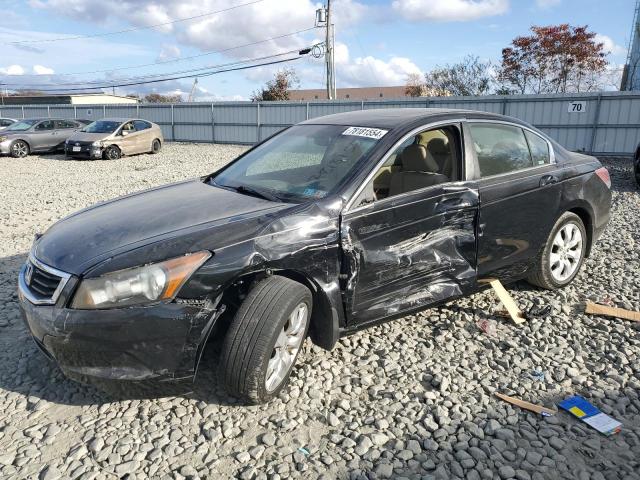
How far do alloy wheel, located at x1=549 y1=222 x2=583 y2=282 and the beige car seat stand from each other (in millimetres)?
1491

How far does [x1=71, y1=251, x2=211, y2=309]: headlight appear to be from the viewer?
2.57 meters

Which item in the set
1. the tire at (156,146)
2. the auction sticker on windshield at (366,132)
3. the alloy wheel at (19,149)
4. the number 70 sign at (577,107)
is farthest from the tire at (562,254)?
the alloy wheel at (19,149)

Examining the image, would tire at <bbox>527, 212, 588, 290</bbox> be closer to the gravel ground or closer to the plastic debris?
the gravel ground

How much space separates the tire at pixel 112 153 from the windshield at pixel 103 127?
0.65 meters

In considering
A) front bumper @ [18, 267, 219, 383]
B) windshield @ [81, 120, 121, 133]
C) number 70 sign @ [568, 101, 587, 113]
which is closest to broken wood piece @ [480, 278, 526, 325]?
front bumper @ [18, 267, 219, 383]

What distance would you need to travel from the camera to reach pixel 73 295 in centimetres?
262

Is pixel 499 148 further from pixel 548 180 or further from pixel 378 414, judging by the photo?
pixel 378 414

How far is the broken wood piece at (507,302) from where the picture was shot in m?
3.98

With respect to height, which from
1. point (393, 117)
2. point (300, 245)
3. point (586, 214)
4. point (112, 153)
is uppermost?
point (393, 117)

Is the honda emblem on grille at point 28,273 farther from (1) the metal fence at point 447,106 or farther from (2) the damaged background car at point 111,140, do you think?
(1) the metal fence at point 447,106

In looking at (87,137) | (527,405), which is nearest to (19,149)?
(87,137)

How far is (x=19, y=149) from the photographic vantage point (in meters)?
18.0

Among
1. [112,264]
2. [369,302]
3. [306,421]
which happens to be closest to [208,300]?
[112,264]

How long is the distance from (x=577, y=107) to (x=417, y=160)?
48.2 ft
